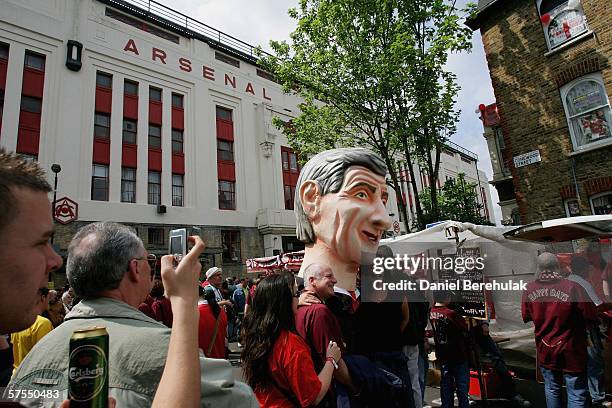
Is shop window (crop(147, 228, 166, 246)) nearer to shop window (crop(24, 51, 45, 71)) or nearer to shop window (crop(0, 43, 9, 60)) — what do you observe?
shop window (crop(24, 51, 45, 71))

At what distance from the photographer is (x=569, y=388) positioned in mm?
3693

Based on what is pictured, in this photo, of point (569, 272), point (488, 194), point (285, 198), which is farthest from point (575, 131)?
point (488, 194)

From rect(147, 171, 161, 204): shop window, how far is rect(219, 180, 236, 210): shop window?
344 centimetres

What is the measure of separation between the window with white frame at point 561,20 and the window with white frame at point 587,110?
1.34 m

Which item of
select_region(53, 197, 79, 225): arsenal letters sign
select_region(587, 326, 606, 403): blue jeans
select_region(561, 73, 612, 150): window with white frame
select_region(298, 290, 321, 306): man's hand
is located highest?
select_region(561, 73, 612, 150): window with white frame

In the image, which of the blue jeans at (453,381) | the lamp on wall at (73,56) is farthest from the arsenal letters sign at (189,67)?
the blue jeans at (453,381)

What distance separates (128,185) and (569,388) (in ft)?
59.5

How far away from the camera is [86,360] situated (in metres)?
0.97

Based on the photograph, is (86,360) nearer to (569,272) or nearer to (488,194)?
(569,272)

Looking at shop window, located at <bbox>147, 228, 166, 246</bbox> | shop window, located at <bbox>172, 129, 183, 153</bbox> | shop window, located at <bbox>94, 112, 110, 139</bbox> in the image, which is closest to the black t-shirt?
shop window, located at <bbox>147, 228, 166, 246</bbox>

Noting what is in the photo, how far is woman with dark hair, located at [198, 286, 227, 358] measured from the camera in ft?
13.0

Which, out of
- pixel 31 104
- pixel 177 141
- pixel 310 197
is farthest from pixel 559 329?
pixel 31 104

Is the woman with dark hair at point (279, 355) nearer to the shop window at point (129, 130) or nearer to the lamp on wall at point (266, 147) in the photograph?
the shop window at point (129, 130)

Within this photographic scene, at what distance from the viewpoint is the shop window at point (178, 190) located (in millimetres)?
19031
